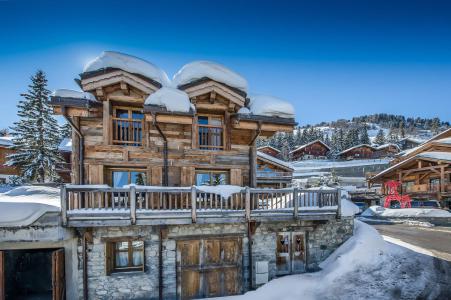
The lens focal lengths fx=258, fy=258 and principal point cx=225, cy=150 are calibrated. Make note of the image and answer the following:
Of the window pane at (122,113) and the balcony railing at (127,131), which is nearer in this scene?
the balcony railing at (127,131)

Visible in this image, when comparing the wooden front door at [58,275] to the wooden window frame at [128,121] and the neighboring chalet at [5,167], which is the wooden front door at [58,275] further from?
the neighboring chalet at [5,167]

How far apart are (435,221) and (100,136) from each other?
2985 cm

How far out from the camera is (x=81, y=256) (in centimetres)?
980

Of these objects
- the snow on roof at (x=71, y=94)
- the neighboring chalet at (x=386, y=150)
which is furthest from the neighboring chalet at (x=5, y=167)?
the neighboring chalet at (x=386, y=150)

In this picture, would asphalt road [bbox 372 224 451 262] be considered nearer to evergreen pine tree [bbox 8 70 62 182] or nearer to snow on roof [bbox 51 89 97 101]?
snow on roof [bbox 51 89 97 101]

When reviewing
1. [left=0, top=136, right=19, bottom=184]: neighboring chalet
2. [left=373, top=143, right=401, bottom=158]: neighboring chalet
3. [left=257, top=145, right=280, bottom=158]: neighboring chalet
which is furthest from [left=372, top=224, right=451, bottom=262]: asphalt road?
[left=373, top=143, right=401, bottom=158]: neighboring chalet

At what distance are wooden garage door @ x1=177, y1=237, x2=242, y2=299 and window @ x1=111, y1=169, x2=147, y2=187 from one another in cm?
355

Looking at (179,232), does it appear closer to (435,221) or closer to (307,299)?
(307,299)

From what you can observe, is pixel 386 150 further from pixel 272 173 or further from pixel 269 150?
pixel 272 173

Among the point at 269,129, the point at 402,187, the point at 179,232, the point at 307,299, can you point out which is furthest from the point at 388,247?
the point at 402,187

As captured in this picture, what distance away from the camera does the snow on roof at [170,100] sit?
11031 mm

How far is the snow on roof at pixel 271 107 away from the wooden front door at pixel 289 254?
5.78 metres

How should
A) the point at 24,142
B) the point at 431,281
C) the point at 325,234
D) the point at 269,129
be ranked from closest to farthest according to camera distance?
the point at 431,281 → the point at 325,234 → the point at 269,129 → the point at 24,142

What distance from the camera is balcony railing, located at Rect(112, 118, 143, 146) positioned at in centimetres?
1184
